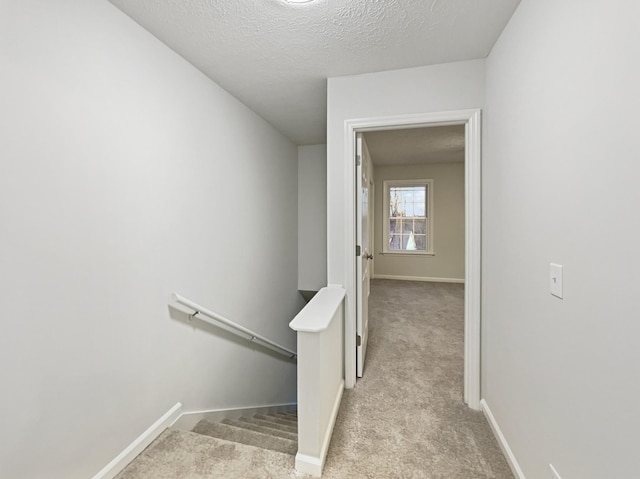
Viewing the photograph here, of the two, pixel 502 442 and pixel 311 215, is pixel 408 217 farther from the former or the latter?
pixel 502 442

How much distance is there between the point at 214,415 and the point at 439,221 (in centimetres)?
518

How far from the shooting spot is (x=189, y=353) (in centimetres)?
199

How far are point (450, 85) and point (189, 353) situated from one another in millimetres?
2540

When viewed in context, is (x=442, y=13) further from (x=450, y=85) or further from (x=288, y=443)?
(x=288, y=443)

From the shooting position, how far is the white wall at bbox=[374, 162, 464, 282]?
5.75 metres

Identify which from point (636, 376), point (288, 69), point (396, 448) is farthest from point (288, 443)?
point (288, 69)

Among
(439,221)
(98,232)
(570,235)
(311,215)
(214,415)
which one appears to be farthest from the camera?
(439,221)

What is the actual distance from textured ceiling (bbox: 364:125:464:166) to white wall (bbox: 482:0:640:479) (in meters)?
2.11

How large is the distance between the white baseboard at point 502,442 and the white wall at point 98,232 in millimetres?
1918

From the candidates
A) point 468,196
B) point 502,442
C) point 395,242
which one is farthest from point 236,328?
point 395,242

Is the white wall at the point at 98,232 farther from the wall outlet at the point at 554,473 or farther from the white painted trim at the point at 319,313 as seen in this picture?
the wall outlet at the point at 554,473

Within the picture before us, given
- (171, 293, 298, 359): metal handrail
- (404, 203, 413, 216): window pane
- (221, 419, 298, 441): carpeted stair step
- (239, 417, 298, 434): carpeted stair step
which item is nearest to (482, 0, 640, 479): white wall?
(221, 419, 298, 441): carpeted stair step

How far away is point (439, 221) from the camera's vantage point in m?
5.89

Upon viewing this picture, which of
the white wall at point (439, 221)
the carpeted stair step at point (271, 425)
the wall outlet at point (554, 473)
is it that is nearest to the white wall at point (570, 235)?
the wall outlet at point (554, 473)
